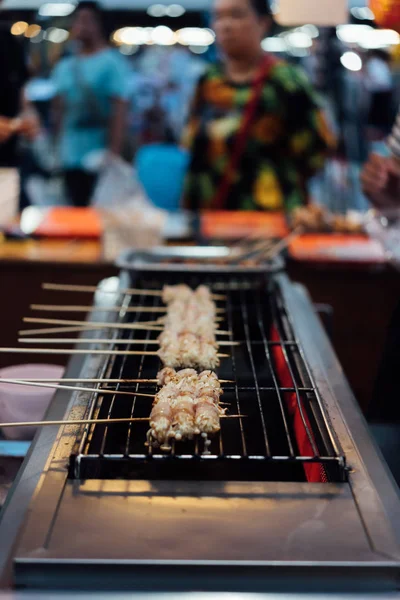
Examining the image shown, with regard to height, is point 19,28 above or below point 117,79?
above

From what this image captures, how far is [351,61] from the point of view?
7668 millimetres

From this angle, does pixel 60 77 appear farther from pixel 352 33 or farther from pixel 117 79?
pixel 352 33

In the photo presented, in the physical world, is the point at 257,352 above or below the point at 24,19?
below

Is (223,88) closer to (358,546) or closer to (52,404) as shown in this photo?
(52,404)

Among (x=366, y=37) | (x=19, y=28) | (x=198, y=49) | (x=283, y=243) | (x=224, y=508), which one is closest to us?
(x=224, y=508)

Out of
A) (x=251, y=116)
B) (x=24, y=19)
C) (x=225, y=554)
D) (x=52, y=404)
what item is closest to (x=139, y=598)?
(x=225, y=554)

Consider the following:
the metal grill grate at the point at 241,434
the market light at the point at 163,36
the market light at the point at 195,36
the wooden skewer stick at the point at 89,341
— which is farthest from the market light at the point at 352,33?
the wooden skewer stick at the point at 89,341

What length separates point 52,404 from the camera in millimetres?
1901

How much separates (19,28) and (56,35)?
2.82 ft

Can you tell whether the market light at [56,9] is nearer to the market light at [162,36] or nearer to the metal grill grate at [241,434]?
the market light at [162,36]

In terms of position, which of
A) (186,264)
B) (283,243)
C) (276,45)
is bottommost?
(186,264)

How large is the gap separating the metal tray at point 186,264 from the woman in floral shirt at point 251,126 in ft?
5.17

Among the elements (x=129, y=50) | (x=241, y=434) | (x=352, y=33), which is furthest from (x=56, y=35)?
(x=241, y=434)

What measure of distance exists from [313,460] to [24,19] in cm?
623
